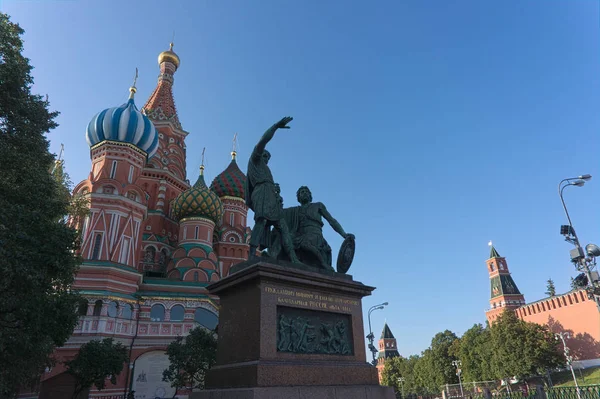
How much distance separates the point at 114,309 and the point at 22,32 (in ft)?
53.2

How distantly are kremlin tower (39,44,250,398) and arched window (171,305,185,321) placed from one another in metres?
0.06

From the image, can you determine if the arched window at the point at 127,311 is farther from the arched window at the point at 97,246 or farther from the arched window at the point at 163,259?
the arched window at the point at 163,259

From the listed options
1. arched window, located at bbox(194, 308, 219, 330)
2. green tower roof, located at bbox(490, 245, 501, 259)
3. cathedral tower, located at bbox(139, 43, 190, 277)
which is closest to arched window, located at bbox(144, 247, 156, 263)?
cathedral tower, located at bbox(139, 43, 190, 277)

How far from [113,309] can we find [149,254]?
923 centimetres

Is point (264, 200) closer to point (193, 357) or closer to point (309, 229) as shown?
point (309, 229)

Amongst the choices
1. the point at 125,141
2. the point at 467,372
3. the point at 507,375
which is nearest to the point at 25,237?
the point at 125,141

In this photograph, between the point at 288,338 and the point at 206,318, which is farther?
the point at 206,318

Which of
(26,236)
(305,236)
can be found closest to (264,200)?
(305,236)

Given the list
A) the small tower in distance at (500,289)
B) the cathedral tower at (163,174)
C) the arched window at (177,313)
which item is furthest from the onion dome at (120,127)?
the small tower in distance at (500,289)

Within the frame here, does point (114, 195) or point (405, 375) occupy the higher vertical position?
point (114, 195)

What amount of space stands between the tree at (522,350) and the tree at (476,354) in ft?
6.08

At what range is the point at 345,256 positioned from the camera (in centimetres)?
886

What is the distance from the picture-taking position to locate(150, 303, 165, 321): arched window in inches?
1025

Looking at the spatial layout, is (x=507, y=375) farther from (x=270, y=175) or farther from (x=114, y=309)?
(x=270, y=175)
